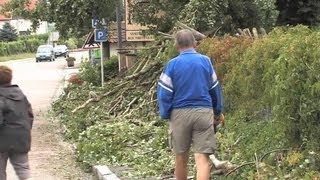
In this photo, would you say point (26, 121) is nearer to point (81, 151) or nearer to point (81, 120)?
point (81, 151)

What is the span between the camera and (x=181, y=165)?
6.92 metres

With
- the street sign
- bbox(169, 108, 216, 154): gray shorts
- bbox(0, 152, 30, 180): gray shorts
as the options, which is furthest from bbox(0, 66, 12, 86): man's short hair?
the street sign

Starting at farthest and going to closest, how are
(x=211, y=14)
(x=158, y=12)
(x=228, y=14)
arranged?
(x=158, y=12) < (x=228, y=14) < (x=211, y=14)

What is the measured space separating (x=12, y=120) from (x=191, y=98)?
2.00 meters

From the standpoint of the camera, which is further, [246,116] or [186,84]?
[246,116]

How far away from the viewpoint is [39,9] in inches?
824

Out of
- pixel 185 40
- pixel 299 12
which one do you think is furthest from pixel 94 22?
pixel 185 40

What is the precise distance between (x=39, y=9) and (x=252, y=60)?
13.6m

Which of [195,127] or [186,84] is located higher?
[186,84]

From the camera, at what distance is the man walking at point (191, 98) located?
21.3 feet

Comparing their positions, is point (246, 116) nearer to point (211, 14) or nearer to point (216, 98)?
point (216, 98)

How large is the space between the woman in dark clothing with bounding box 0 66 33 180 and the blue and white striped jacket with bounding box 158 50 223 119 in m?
1.60

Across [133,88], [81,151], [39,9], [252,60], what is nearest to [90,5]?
[39,9]

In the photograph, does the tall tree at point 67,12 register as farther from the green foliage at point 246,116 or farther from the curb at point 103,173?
the curb at point 103,173
